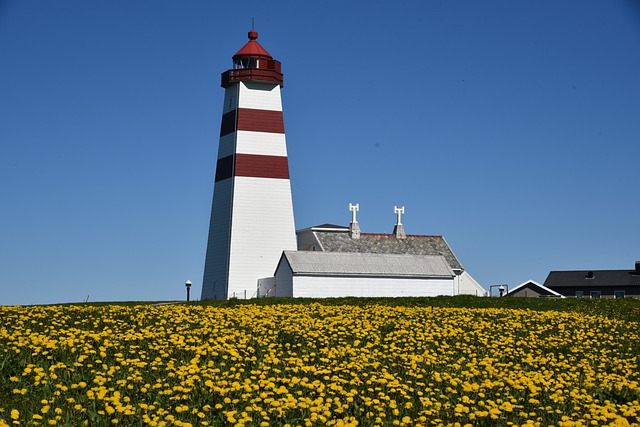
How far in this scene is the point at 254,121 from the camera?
44.7 metres

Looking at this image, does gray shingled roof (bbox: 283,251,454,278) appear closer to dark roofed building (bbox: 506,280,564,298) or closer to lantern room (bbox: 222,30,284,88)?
lantern room (bbox: 222,30,284,88)

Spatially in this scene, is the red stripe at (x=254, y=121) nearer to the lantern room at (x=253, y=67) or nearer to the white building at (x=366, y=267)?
the lantern room at (x=253, y=67)

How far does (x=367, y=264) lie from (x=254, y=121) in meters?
11.2

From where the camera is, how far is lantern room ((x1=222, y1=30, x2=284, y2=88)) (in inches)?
1778

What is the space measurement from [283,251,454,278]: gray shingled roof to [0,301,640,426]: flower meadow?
22514 millimetres

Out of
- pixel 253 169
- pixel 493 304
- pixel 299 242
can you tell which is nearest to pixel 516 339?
pixel 493 304

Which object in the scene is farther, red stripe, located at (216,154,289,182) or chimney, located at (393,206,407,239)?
chimney, located at (393,206,407,239)

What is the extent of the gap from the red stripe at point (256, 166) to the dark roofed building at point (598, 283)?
43.2 metres

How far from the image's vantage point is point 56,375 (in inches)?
558

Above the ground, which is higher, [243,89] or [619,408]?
[243,89]

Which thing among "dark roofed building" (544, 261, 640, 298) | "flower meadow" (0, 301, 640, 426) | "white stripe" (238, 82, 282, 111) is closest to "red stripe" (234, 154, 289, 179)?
"white stripe" (238, 82, 282, 111)

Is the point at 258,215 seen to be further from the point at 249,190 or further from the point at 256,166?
the point at 256,166

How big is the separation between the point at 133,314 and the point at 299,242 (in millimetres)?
33670

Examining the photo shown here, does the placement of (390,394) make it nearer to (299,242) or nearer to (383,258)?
(383,258)
